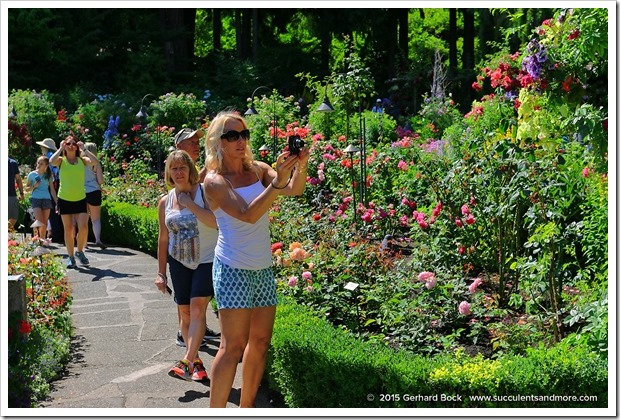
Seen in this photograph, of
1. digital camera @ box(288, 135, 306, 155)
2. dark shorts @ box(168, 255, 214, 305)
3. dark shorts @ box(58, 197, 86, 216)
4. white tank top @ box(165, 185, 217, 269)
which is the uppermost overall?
digital camera @ box(288, 135, 306, 155)

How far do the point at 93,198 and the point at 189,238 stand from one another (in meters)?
5.63

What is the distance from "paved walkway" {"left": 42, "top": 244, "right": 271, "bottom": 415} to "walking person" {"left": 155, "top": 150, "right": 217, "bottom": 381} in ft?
0.75

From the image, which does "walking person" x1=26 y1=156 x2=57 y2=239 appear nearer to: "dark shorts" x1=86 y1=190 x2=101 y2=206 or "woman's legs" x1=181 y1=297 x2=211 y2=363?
"dark shorts" x1=86 y1=190 x2=101 y2=206

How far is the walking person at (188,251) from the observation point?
5457 mm

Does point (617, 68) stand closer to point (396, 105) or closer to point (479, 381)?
point (479, 381)

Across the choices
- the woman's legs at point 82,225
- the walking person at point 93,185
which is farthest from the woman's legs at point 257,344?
the walking person at point 93,185

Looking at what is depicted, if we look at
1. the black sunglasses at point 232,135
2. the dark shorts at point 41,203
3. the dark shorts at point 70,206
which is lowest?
the dark shorts at point 41,203

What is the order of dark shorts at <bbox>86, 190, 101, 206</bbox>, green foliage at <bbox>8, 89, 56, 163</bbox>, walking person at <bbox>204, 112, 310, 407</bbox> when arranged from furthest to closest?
green foliage at <bbox>8, 89, 56, 163</bbox> → dark shorts at <bbox>86, 190, 101, 206</bbox> → walking person at <bbox>204, 112, 310, 407</bbox>

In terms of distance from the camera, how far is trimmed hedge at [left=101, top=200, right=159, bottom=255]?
1093 centimetres

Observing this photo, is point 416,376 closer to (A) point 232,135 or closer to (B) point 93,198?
(A) point 232,135

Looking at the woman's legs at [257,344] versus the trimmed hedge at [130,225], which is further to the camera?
the trimmed hedge at [130,225]

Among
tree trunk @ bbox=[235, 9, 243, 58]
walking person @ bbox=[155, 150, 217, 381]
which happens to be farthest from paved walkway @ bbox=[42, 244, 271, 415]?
tree trunk @ bbox=[235, 9, 243, 58]

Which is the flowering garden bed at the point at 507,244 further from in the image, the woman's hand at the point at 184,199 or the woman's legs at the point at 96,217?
the woman's legs at the point at 96,217

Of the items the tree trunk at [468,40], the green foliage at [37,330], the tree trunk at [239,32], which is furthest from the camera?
the tree trunk at [239,32]
